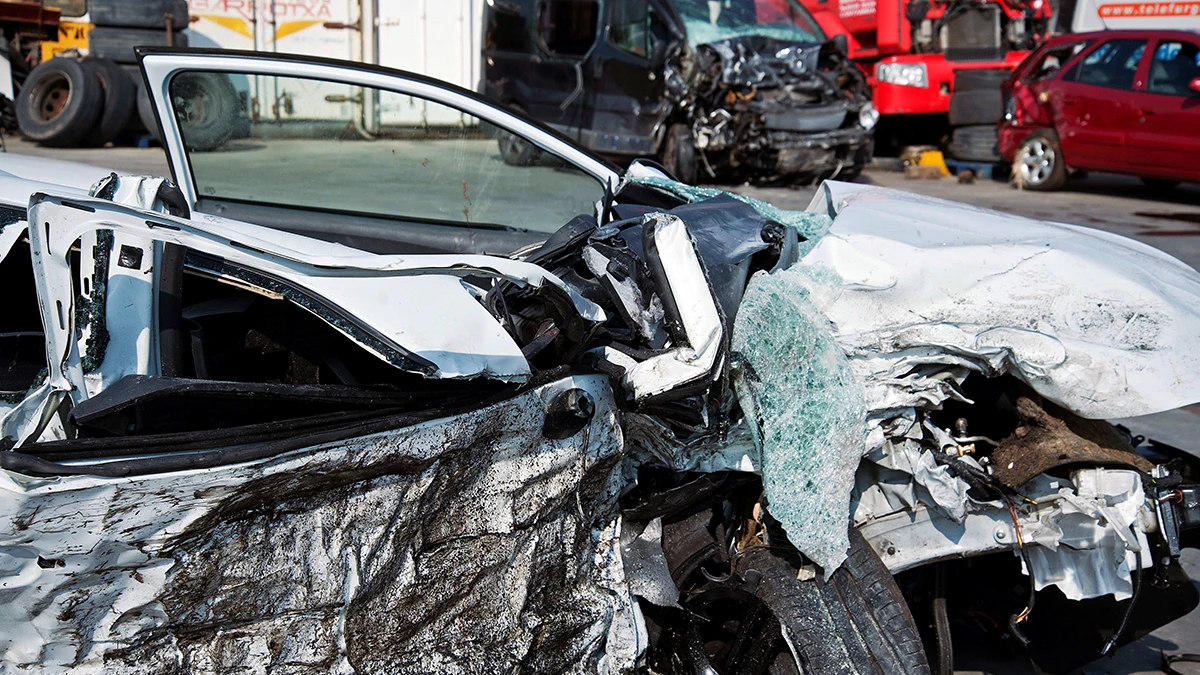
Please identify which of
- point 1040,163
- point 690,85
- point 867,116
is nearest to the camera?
point 690,85

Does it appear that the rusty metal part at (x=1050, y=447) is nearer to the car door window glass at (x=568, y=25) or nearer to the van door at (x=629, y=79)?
the van door at (x=629, y=79)

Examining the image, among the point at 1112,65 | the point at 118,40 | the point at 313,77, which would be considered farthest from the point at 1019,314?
the point at 118,40

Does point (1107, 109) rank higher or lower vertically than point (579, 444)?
higher

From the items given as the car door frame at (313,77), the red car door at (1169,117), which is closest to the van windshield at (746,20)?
the red car door at (1169,117)

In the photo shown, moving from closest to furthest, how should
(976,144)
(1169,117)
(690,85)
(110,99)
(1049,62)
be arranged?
(1169,117)
(690,85)
(1049,62)
(110,99)
(976,144)

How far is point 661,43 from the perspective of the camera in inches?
395

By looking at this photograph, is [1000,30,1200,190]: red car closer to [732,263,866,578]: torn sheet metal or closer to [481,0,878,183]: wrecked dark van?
[481,0,878,183]: wrecked dark van

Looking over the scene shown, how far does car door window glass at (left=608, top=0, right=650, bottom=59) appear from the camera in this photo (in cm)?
1005

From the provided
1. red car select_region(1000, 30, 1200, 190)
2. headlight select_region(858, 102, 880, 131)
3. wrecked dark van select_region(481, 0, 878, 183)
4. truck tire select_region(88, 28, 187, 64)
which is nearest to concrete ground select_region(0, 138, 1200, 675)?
red car select_region(1000, 30, 1200, 190)

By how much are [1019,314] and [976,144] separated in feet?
35.7

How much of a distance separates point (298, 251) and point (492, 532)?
2.43 ft

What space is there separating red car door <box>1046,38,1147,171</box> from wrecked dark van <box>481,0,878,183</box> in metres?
2.26

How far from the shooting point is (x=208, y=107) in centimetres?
333

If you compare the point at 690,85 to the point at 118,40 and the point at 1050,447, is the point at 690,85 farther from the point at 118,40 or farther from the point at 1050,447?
the point at 1050,447
